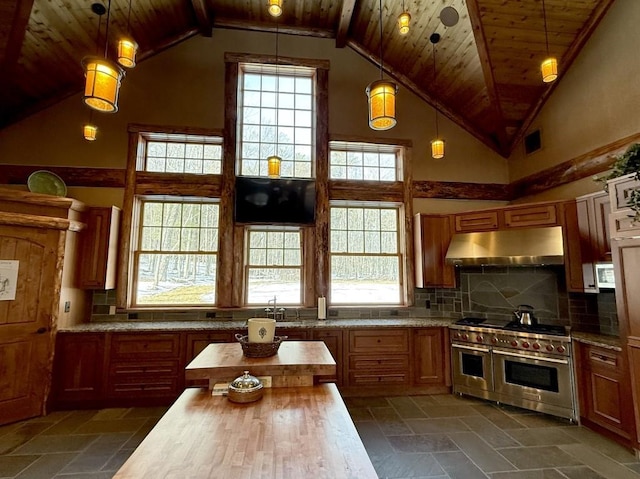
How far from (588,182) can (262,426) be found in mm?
4470

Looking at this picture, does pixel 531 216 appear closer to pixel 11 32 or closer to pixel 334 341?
pixel 334 341

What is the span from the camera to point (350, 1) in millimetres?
4293

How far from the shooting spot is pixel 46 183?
411cm

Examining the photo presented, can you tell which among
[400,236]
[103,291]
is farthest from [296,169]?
[103,291]

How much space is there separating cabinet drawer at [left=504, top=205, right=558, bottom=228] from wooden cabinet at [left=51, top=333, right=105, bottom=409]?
16.8ft

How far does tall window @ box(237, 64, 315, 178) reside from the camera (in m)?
4.78

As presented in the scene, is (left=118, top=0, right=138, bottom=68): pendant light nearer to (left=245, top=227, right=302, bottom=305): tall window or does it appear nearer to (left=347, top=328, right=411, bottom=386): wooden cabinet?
(left=245, top=227, right=302, bottom=305): tall window

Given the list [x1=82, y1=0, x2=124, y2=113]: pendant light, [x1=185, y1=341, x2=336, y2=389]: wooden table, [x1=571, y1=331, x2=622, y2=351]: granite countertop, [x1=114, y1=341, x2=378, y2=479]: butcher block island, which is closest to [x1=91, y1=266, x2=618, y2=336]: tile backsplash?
[x1=571, y1=331, x2=622, y2=351]: granite countertop

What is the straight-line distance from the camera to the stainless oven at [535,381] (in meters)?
3.31

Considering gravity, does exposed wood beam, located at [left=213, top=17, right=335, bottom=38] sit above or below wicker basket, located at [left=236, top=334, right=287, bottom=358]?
above

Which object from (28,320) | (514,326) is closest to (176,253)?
(28,320)

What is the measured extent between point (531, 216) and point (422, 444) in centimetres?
289

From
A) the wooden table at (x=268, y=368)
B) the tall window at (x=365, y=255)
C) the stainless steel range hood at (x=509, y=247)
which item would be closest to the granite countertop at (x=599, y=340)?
the stainless steel range hood at (x=509, y=247)

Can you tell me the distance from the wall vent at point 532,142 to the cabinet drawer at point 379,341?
3.25 m
